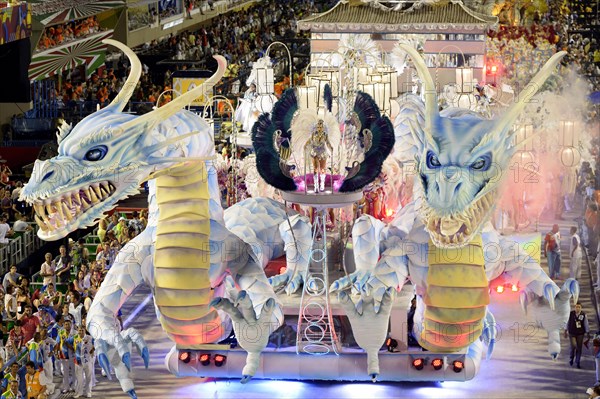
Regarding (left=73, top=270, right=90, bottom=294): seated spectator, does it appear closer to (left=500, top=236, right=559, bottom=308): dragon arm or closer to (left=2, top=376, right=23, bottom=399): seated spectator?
(left=2, top=376, right=23, bottom=399): seated spectator

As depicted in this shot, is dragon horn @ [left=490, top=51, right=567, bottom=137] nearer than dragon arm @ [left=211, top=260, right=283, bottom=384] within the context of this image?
Yes

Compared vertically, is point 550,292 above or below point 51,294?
above

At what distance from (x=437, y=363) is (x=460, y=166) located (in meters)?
3.11

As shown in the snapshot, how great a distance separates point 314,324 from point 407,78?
1149 centimetres

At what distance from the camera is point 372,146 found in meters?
18.1

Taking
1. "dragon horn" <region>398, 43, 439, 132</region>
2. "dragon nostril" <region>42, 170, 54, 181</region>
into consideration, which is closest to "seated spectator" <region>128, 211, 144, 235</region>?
"dragon nostril" <region>42, 170, 54, 181</region>

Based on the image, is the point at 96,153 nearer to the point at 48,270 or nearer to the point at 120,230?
the point at 48,270

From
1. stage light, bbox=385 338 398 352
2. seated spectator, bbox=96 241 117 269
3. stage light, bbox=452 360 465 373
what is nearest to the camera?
stage light, bbox=452 360 465 373

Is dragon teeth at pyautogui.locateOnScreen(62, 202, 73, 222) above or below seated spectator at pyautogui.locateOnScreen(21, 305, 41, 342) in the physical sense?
above

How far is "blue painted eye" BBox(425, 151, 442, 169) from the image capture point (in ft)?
54.5

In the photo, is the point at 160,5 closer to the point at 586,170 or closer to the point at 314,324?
the point at 586,170

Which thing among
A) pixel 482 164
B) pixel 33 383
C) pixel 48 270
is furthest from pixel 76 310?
pixel 482 164

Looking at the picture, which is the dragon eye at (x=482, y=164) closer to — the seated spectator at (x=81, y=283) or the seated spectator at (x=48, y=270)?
the seated spectator at (x=81, y=283)

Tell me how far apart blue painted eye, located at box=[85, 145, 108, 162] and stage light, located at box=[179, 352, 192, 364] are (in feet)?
11.1
